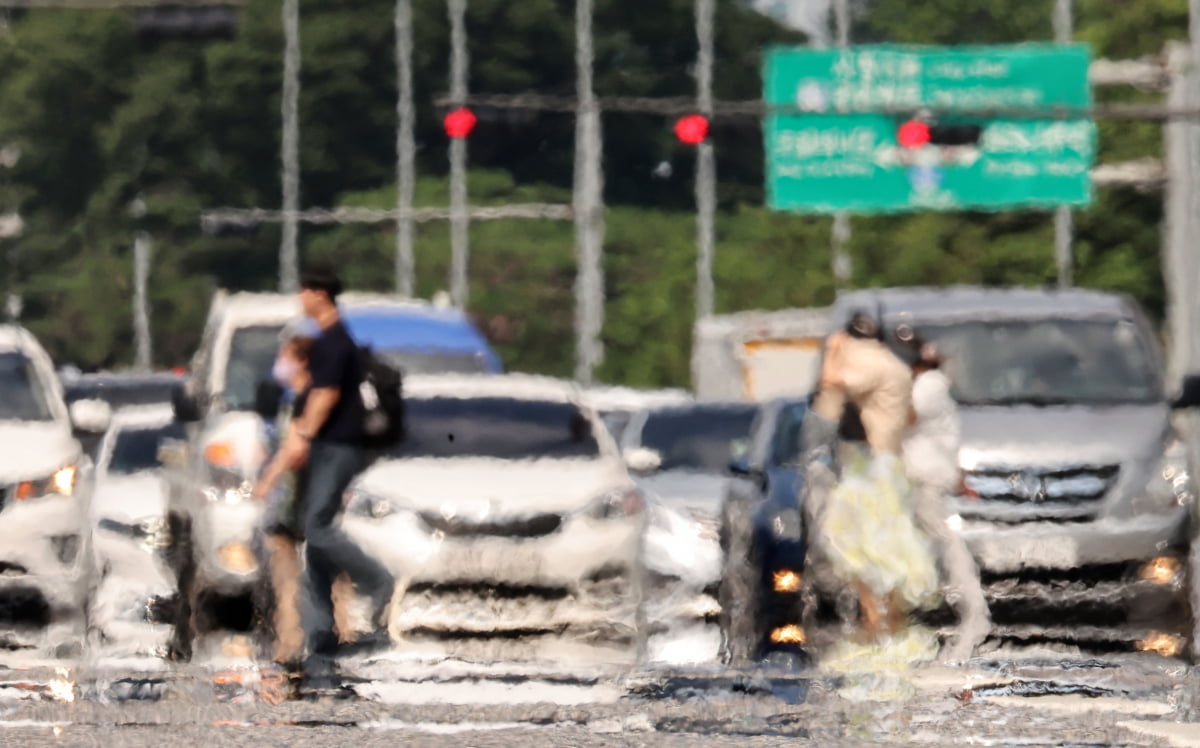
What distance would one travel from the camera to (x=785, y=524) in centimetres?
1599

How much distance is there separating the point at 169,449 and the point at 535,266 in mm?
79660

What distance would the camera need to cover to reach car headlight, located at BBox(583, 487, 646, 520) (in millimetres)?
15172

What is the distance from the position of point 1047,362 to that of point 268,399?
4340mm

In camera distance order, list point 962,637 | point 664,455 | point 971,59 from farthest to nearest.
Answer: point 971,59 < point 664,455 < point 962,637

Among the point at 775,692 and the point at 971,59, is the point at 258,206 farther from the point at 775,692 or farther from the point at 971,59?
the point at 775,692

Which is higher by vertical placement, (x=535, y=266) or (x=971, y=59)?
(x=971, y=59)

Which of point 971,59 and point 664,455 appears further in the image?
point 971,59

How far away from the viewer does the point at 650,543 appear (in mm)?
16953

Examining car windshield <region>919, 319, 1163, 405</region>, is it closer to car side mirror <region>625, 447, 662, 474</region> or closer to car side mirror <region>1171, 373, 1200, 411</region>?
car side mirror <region>1171, 373, 1200, 411</region>

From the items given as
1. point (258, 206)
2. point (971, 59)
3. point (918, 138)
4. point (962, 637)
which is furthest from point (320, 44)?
point (962, 637)

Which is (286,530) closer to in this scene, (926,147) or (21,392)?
(21,392)

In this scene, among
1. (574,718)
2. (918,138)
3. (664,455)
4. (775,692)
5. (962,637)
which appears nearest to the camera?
(574,718)

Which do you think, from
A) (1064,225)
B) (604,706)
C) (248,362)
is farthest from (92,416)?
(1064,225)

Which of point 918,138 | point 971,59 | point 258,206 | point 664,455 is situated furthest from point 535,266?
point 664,455
